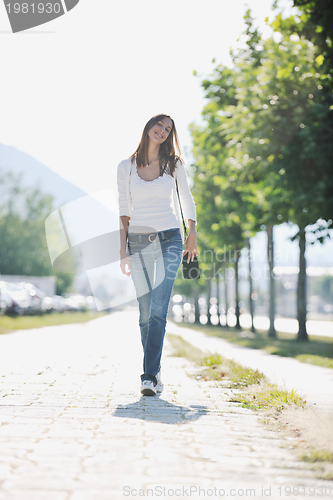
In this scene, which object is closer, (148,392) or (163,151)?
(148,392)

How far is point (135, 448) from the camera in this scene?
3.03 metres

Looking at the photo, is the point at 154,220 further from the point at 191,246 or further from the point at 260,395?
the point at 260,395

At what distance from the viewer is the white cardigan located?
17.0ft

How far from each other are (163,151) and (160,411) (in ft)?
8.16

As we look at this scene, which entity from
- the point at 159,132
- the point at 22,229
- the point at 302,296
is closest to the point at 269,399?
the point at 159,132

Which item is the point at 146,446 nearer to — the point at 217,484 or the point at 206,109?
the point at 217,484

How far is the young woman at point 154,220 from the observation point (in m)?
4.94

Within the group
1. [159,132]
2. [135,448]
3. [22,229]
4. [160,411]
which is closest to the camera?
[135,448]

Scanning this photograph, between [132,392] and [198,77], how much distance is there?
1468 centimetres

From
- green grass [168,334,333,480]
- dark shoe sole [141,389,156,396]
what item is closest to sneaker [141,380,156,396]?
dark shoe sole [141,389,156,396]

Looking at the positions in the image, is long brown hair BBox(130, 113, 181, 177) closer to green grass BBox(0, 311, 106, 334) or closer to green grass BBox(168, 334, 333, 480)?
green grass BBox(168, 334, 333, 480)

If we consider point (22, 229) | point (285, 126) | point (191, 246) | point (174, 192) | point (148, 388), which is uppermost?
point (285, 126)

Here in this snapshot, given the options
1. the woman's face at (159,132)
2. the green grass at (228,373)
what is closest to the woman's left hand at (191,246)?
the woman's face at (159,132)

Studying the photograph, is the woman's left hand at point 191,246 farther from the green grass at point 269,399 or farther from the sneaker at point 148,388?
the green grass at point 269,399
